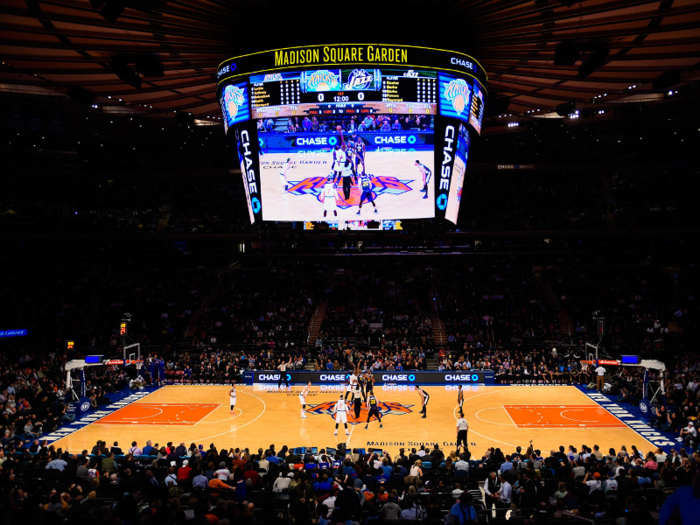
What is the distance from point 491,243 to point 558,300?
→ 270 inches

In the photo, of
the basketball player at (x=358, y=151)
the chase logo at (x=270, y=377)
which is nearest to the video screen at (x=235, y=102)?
the basketball player at (x=358, y=151)

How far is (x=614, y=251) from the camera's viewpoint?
1817 inches

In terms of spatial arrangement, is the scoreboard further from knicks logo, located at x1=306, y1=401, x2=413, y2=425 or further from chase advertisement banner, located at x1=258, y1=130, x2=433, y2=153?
knicks logo, located at x1=306, y1=401, x2=413, y2=425

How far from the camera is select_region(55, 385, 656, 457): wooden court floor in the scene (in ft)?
74.7

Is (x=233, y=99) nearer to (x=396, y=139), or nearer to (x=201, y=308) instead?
(x=396, y=139)

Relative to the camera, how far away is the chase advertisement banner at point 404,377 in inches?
1348

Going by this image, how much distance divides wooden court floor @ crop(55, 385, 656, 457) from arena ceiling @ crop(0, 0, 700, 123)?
13.3 meters

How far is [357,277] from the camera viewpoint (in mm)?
48031

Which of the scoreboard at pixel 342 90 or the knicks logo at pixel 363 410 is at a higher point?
the scoreboard at pixel 342 90

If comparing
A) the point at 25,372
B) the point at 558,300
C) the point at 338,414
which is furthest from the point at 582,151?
the point at 25,372

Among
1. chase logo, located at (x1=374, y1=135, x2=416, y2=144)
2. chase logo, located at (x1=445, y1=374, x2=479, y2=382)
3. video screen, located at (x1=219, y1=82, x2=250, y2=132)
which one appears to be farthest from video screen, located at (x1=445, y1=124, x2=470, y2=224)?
chase logo, located at (x1=445, y1=374, x2=479, y2=382)

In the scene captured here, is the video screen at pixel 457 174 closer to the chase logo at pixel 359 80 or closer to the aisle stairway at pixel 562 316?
the chase logo at pixel 359 80

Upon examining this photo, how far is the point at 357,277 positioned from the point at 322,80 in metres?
31.5

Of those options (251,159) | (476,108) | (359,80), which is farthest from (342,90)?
(476,108)
